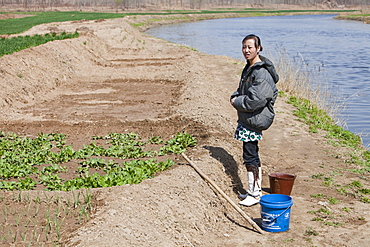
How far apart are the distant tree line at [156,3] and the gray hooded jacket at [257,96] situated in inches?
3426

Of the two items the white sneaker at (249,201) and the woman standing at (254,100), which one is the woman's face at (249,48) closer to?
the woman standing at (254,100)

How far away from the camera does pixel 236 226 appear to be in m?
6.42

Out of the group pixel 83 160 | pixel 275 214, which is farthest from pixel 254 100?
pixel 83 160

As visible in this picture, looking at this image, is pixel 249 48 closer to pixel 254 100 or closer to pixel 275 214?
pixel 254 100

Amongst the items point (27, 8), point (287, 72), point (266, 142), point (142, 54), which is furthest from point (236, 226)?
point (27, 8)

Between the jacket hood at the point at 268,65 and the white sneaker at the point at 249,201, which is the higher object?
the jacket hood at the point at 268,65

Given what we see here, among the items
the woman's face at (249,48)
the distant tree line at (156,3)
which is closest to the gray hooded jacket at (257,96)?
the woman's face at (249,48)

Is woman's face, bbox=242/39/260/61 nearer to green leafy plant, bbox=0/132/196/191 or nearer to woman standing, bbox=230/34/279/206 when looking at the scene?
woman standing, bbox=230/34/279/206

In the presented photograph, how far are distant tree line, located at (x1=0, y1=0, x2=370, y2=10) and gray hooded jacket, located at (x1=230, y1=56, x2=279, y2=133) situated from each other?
8701cm

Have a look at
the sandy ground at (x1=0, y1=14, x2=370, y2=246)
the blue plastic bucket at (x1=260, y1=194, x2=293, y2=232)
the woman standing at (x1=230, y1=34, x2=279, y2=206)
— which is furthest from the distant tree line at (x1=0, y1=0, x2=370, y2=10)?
the blue plastic bucket at (x1=260, y1=194, x2=293, y2=232)

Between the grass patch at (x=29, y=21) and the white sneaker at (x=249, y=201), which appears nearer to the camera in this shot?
the white sneaker at (x=249, y=201)

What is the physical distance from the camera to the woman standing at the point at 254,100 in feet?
20.8

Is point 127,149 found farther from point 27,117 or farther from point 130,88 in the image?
point 130,88

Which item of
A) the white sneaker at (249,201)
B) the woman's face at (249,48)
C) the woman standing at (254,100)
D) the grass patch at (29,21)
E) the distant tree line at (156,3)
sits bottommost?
the distant tree line at (156,3)
